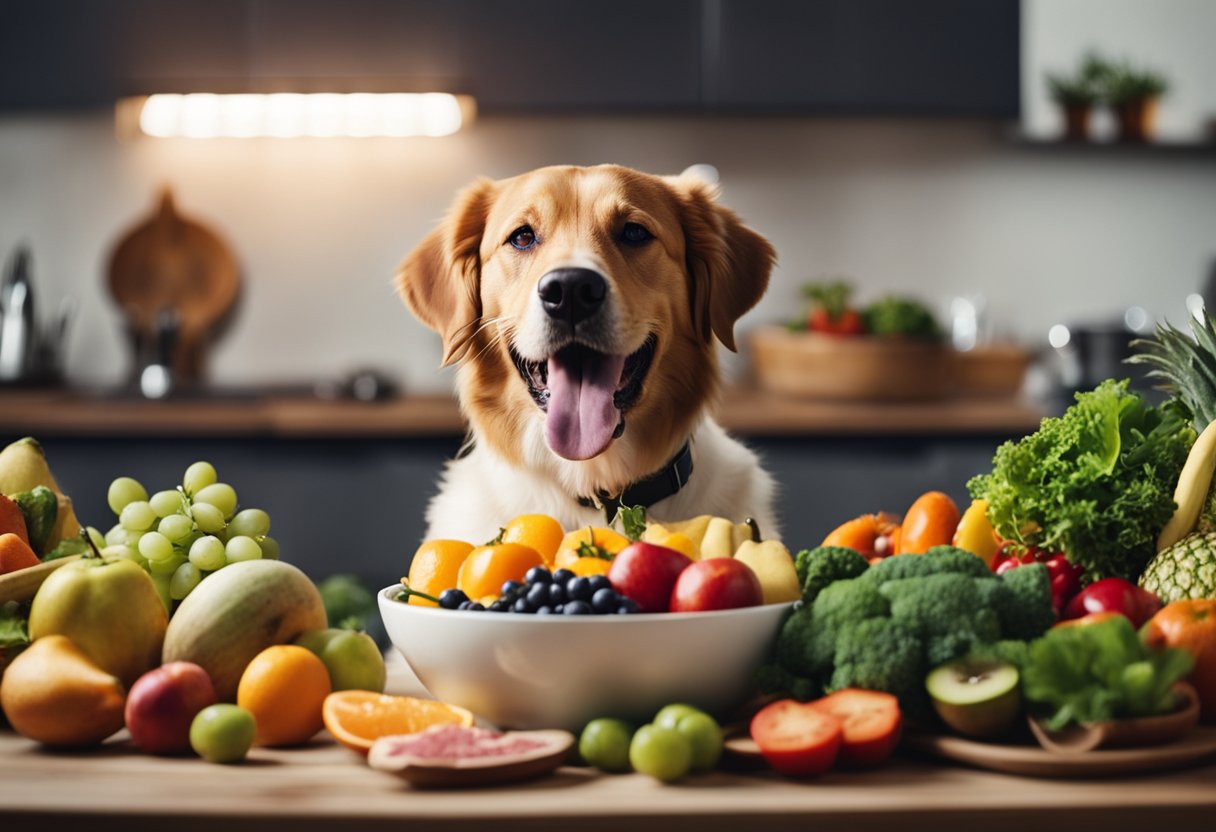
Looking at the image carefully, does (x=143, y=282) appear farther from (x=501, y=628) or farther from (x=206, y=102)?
(x=501, y=628)

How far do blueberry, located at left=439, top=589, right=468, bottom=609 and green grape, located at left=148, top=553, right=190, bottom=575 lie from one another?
329 millimetres

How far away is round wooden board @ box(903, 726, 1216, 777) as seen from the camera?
3.29 ft

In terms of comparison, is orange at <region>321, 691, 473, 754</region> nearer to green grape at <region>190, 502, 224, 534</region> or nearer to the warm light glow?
green grape at <region>190, 502, 224, 534</region>

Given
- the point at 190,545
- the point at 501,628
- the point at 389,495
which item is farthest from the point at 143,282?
the point at 501,628

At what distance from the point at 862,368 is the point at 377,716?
3043 mm

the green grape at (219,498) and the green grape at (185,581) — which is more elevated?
the green grape at (219,498)

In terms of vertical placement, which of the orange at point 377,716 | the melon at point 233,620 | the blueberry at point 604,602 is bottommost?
the orange at point 377,716

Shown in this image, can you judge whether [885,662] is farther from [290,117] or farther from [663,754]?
[290,117]

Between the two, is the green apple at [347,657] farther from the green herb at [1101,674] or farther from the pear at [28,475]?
the green herb at [1101,674]

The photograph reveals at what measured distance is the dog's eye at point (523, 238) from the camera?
1858 mm

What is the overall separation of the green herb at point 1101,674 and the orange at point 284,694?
618 millimetres

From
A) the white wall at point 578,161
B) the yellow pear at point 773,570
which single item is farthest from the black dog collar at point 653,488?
the white wall at point 578,161

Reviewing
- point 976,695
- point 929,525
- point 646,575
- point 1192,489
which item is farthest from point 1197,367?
point 646,575

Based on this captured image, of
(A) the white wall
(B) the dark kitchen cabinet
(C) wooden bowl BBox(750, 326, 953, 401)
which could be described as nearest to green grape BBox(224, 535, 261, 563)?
(C) wooden bowl BBox(750, 326, 953, 401)
